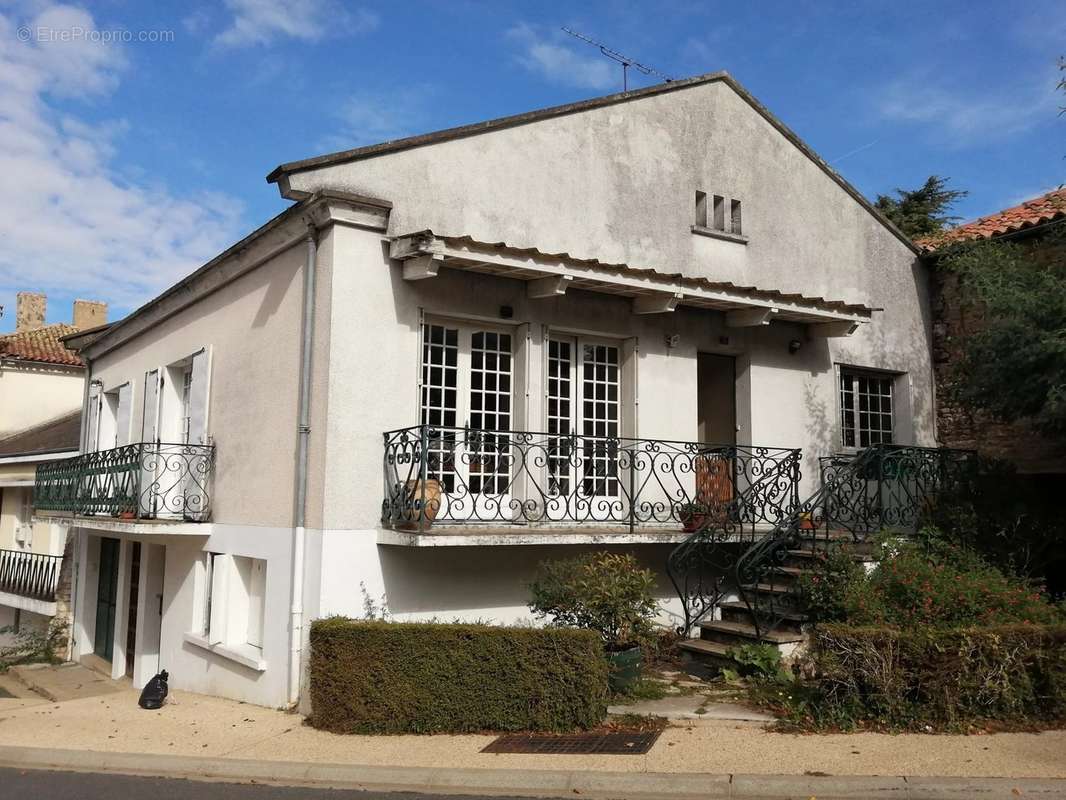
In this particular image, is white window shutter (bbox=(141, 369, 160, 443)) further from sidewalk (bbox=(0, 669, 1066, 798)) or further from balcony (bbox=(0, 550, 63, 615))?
balcony (bbox=(0, 550, 63, 615))

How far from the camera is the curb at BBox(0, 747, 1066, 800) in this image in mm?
5777

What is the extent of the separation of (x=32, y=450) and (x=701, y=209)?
15.1 meters

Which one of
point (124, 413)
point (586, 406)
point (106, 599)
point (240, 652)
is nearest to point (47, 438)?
point (106, 599)

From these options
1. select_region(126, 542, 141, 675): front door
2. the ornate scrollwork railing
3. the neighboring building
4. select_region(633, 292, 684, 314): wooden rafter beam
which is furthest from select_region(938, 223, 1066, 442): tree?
select_region(126, 542, 141, 675): front door

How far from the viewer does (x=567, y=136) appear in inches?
425

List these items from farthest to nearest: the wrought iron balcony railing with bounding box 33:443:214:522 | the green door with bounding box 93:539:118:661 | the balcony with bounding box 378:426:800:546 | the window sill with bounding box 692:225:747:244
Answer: the green door with bounding box 93:539:118:661 < the window sill with bounding box 692:225:747:244 < the wrought iron balcony railing with bounding box 33:443:214:522 < the balcony with bounding box 378:426:800:546

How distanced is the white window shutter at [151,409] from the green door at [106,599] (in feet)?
11.3

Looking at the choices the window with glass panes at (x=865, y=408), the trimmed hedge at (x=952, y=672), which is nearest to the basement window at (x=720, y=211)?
the window with glass panes at (x=865, y=408)

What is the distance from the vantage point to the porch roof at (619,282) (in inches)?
352

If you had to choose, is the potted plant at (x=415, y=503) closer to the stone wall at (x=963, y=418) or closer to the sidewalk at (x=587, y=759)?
the sidewalk at (x=587, y=759)

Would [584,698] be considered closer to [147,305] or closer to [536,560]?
[536,560]

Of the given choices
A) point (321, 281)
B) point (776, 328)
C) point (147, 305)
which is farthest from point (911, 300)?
point (147, 305)

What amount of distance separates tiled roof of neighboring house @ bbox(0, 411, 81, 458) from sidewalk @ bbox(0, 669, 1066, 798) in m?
11.5

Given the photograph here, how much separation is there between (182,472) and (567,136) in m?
6.32
